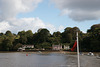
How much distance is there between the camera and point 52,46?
17275 centimetres

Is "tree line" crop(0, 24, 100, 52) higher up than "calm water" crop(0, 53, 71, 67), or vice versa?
"tree line" crop(0, 24, 100, 52)

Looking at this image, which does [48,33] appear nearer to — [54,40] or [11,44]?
[54,40]

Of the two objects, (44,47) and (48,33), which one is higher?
(48,33)

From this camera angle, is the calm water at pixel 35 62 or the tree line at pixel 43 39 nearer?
the calm water at pixel 35 62

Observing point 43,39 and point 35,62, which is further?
point 43,39

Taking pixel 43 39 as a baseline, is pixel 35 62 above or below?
below

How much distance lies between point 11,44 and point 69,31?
2765 inches

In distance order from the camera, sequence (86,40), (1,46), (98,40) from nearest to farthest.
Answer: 1. (98,40)
2. (86,40)
3. (1,46)

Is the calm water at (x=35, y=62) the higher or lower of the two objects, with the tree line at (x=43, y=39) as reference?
lower

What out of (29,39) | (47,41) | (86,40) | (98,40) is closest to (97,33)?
(98,40)

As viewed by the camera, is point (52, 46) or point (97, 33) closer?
point (97, 33)

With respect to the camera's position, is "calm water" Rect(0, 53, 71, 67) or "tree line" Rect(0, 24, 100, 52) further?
"tree line" Rect(0, 24, 100, 52)

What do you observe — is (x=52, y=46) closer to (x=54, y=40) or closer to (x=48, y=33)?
(x=54, y=40)

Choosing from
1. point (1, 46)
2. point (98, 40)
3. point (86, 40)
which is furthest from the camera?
point (1, 46)
